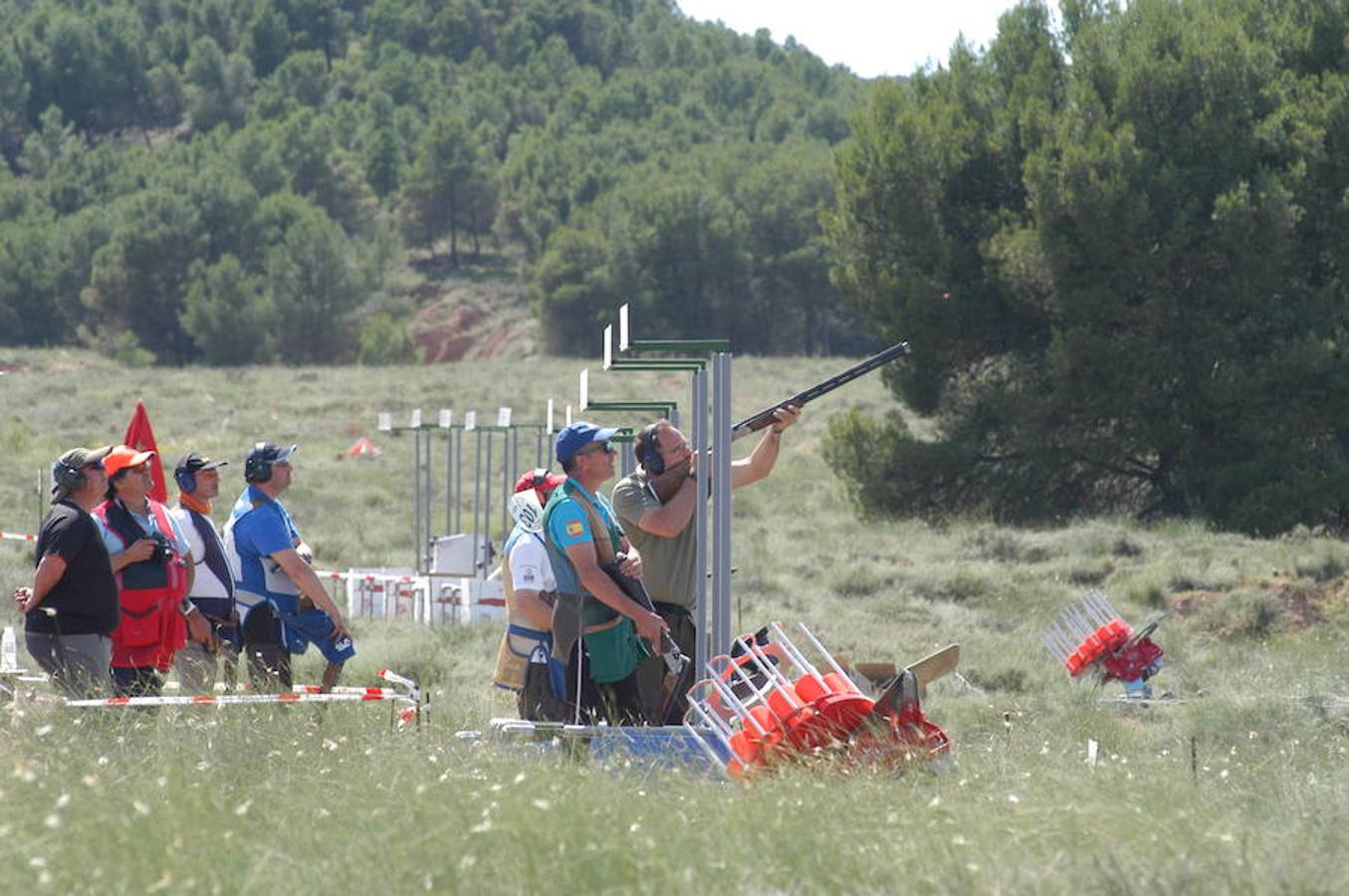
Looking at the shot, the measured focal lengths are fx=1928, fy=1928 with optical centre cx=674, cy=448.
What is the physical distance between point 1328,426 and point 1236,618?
628cm

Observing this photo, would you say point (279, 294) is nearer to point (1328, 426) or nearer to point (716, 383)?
point (1328, 426)

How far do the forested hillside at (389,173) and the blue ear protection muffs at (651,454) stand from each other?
2973 centimetres

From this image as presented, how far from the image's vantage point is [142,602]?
7477 millimetres

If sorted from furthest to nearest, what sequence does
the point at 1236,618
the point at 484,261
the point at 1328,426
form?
the point at 484,261 < the point at 1328,426 < the point at 1236,618

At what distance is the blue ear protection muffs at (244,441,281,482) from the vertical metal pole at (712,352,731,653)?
2.05 meters

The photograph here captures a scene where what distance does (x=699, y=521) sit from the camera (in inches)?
267

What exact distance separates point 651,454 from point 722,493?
0.67 metres

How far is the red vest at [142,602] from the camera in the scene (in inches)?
294

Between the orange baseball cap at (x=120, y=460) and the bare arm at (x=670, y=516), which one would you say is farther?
the orange baseball cap at (x=120, y=460)

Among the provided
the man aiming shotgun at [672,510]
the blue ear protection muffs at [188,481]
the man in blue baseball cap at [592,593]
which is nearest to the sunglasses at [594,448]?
the man in blue baseball cap at [592,593]

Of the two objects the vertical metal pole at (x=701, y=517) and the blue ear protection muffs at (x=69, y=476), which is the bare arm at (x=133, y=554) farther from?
the vertical metal pole at (x=701, y=517)

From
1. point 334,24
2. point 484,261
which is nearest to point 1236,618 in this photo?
point 484,261

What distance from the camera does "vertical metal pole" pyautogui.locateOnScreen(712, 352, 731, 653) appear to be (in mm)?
6547

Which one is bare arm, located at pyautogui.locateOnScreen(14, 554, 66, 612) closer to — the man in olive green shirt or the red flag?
the man in olive green shirt
